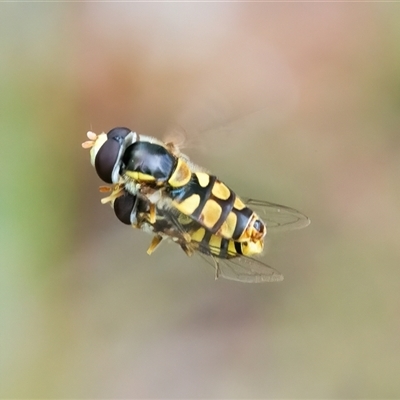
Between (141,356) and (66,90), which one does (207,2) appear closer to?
(66,90)

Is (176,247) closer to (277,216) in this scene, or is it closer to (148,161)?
(277,216)

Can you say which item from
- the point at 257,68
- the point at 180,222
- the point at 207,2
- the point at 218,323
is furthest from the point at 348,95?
the point at 180,222

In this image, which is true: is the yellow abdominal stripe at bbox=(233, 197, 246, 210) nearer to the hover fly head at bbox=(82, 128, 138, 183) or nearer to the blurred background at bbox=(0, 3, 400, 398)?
the hover fly head at bbox=(82, 128, 138, 183)

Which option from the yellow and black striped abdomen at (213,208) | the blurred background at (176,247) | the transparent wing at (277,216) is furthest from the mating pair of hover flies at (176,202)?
the blurred background at (176,247)

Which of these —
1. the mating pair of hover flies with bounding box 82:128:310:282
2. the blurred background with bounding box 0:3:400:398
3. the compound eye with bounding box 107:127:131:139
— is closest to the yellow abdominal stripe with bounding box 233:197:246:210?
the mating pair of hover flies with bounding box 82:128:310:282

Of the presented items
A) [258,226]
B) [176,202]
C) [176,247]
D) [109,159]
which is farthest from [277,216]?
[176,247]

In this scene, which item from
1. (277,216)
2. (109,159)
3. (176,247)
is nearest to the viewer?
(109,159)

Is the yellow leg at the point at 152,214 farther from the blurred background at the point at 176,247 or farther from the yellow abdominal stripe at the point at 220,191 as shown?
the blurred background at the point at 176,247
